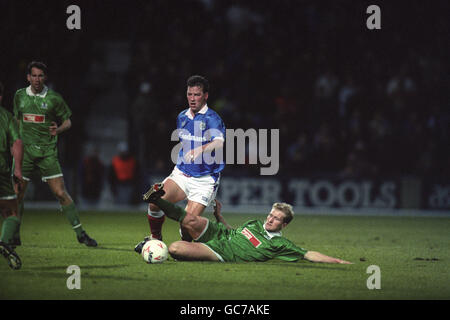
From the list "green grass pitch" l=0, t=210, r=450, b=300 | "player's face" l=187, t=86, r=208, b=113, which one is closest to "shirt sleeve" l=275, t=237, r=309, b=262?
"green grass pitch" l=0, t=210, r=450, b=300

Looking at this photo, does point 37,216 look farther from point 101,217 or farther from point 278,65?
point 278,65

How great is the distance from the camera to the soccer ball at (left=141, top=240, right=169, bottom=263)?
789 centimetres

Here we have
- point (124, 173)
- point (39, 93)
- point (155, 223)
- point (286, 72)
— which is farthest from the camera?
point (286, 72)

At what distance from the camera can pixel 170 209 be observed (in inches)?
301

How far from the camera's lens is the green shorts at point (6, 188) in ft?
24.5

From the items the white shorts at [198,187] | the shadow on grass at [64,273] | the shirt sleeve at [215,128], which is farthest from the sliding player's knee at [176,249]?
the shirt sleeve at [215,128]

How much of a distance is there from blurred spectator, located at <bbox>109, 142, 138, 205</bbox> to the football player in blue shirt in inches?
340

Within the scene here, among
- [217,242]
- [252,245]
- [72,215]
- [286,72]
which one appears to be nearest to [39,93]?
[72,215]

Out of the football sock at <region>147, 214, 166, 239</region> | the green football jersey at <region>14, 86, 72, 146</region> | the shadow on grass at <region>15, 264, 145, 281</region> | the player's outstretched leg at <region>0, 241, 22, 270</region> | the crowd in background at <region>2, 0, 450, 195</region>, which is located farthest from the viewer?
the crowd in background at <region>2, 0, 450, 195</region>

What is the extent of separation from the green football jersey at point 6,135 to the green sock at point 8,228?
1.67ft

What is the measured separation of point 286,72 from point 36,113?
11360mm

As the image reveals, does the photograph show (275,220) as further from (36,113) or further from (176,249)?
(36,113)

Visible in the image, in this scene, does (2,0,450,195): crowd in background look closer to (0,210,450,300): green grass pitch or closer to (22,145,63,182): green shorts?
(0,210,450,300): green grass pitch

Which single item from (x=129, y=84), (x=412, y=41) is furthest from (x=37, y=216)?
(x=412, y=41)
